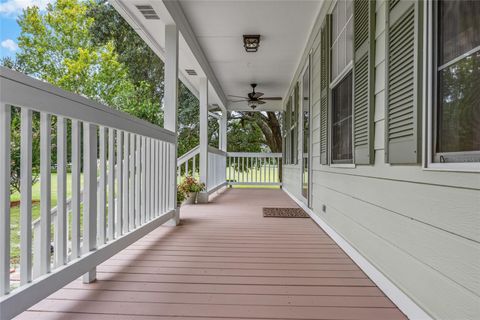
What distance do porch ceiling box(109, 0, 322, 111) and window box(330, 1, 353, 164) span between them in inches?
30.4

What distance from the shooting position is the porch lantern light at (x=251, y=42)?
449 centimetres

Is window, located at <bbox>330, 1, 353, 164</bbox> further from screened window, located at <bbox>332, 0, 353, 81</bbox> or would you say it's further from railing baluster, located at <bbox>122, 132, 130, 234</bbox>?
railing baluster, located at <bbox>122, 132, 130, 234</bbox>

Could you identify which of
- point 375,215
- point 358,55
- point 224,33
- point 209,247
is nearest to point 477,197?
point 375,215

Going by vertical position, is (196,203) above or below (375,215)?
below

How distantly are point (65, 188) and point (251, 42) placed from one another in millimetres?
3566

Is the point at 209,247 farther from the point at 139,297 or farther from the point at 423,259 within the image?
the point at 423,259

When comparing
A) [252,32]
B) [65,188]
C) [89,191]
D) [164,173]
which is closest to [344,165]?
[164,173]

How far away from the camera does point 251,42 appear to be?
4.57 metres

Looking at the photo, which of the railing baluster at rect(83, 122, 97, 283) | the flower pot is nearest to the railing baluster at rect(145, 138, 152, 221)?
the railing baluster at rect(83, 122, 97, 283)

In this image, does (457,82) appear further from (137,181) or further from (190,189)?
(190,189)

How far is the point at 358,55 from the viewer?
2312 mm

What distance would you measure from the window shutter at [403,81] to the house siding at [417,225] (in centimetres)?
11

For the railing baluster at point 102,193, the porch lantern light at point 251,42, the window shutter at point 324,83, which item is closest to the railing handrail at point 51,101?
the railing baluster at point 102,193

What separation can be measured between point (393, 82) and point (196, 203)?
442 centimetres
